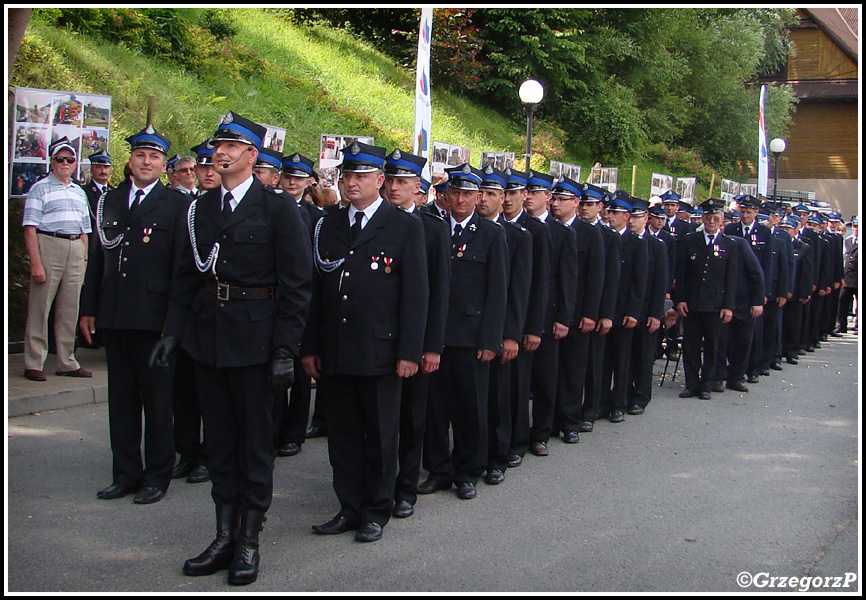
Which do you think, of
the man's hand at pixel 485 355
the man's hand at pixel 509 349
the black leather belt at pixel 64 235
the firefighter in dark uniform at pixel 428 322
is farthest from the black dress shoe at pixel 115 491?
the black leather belt at pixel 64 235

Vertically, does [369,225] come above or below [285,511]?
above

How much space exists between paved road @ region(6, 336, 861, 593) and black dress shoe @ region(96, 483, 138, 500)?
0.07m

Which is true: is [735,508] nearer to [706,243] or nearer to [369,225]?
[369,225]

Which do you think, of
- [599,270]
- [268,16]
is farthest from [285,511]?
[268,16]

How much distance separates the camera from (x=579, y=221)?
331 inches

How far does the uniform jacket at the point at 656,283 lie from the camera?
9766 millimetres

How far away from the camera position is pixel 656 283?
9.84 m

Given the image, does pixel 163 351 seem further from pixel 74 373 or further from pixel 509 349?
pixel 74 373

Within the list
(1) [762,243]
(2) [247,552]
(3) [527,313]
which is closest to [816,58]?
(1) [762,243]

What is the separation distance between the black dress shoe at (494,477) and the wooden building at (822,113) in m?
47.5

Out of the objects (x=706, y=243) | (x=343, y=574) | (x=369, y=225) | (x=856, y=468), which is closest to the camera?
(x=343, y=574)

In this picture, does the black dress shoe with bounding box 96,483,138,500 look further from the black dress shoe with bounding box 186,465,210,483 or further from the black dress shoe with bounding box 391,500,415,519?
the black dress shoe with bounding box 391,500,415,519

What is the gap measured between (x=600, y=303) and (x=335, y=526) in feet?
13.5

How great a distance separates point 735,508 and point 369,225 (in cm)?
314
